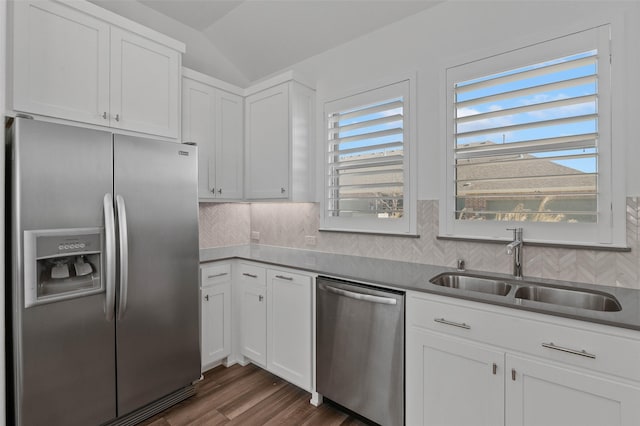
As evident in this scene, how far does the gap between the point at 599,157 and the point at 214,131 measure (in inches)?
107

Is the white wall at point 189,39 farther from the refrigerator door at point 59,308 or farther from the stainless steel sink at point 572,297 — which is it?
the stainless steel sink at point 572,297

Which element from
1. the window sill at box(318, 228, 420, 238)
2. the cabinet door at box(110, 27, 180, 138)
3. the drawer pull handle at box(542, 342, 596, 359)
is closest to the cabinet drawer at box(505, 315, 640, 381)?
the drawer pull handle at box(542, 342, 596, 359)

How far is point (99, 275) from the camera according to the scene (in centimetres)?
176

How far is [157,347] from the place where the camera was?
2.02 metres

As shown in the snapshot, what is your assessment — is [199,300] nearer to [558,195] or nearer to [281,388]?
Result: [281,388]

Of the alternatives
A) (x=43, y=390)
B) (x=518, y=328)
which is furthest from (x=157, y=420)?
(x=518, y=328)

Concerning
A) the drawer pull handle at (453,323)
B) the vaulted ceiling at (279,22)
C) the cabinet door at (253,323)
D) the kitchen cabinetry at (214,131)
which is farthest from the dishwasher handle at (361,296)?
the vaulted ceiling at (279,22)

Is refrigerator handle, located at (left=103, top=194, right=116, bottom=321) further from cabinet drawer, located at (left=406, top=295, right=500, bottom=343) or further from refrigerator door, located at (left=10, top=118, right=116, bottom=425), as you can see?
cabinet drawer, located at (left=406, top=295, right=500, bottom=343)

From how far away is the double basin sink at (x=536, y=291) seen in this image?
1585mm

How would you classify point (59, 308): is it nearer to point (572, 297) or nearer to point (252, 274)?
point (252, 274)

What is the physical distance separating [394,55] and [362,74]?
0.96 feet

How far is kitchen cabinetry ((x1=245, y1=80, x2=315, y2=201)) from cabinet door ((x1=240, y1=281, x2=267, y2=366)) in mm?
830

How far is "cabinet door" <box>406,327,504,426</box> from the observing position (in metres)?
1.47

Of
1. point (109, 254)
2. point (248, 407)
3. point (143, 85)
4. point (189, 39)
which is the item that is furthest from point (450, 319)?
point (189, 39)
